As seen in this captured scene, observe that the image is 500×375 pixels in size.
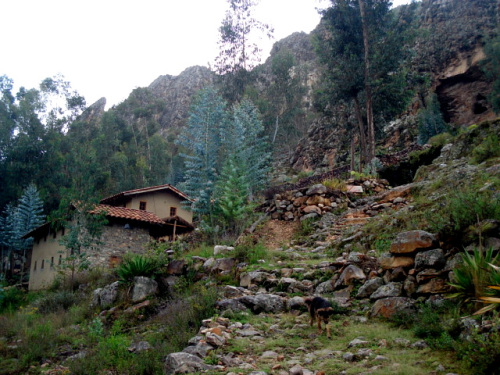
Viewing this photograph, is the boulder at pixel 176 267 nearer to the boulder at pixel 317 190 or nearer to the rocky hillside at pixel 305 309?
the rocky hillside at pixel 305 309

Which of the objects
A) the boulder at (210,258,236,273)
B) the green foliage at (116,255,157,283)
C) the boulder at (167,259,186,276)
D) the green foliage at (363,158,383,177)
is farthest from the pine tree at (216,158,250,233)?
the green foliage at (363,158,383,177)

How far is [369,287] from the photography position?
25.5 ft

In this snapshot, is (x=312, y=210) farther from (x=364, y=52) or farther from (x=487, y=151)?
(x=364, y=52)

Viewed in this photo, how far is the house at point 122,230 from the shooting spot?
69.2ft

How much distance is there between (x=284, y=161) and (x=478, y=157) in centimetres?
3341

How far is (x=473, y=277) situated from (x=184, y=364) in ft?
14.5

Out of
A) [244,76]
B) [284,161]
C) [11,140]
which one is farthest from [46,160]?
[284,161]

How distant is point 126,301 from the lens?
11.5 metres

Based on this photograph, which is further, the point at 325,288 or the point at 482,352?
the point at 325,288

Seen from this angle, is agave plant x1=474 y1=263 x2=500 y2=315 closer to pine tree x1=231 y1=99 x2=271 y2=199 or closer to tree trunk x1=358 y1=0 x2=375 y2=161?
pine tree x1=231 y1=99 x2=271 y2=199

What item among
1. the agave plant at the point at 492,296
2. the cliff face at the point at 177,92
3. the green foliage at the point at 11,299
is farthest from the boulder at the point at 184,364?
the cliff face at the point at 177,92

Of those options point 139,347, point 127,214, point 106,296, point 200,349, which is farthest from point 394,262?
point 127,214

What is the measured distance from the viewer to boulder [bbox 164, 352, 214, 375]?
564 centimetres

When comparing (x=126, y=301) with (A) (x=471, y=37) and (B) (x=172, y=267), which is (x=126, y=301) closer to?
(B) (x=172, y=267)
